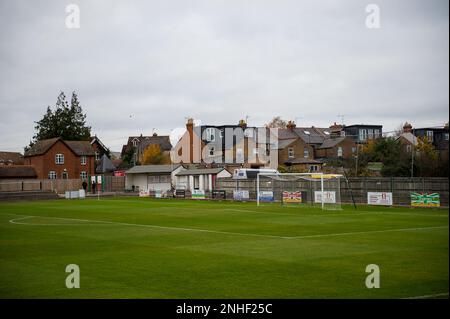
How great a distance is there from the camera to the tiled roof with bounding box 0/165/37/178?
8744cm

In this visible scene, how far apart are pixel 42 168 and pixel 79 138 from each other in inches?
1247

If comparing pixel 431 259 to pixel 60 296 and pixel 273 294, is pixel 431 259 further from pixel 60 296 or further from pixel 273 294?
pixel 60 296

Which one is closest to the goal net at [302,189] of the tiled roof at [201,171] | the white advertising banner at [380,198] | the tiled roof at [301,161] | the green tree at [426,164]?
the white advertising banner at [380,198]

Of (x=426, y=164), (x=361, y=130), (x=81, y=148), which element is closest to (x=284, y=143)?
(x=361, y=130)

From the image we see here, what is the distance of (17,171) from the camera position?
88.7 m

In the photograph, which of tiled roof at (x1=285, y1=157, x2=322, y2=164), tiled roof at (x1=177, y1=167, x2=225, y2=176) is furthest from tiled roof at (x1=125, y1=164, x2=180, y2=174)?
tiled roof at (x1=285, y1=157, x2=322, y2=164)

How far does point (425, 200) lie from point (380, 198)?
4307mm

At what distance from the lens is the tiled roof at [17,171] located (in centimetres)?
8744

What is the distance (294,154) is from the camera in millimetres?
97000

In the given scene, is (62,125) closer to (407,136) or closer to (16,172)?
(16,172)

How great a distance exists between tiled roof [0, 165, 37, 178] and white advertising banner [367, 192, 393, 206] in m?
58.0

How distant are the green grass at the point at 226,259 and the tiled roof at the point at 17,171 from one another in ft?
191

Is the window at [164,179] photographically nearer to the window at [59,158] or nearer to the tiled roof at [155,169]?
the tiled roof at [155,169]
